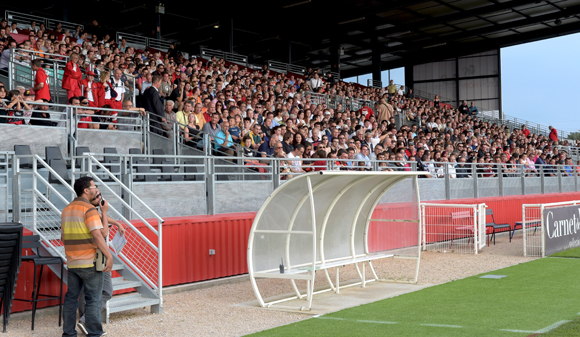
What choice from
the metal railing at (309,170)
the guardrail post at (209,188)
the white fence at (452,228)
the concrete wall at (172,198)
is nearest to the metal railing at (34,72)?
the metal railing at (309,170)

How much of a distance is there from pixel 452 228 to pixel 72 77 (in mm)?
9746

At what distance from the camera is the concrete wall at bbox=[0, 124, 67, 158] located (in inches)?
452

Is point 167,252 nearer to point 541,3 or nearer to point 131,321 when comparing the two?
point 131,321

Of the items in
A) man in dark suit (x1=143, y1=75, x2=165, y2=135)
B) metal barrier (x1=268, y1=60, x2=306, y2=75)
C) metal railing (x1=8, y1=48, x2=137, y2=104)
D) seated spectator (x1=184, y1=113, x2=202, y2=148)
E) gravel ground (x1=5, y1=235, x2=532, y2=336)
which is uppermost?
metal barrier (x1=268, y1=60, x2=306, y2=75)

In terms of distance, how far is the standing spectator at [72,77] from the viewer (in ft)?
45.9

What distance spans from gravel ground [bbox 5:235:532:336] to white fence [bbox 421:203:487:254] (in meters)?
1.99

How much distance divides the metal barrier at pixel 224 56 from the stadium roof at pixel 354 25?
1.12 metres

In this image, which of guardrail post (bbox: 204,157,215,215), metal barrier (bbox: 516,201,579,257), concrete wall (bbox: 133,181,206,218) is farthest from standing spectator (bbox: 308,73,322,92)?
concrete wall (bbox: 133,181,206,218)

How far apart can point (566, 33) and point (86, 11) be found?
3087cm

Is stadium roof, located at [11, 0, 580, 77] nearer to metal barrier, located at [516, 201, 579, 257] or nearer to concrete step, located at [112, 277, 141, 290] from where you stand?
metal barrier, located at [516, 201, 579, 257]

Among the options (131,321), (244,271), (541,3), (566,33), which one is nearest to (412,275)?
(244,271)

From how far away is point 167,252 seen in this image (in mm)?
9648

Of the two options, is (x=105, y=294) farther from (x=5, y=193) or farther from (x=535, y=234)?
(x=535, y=234)

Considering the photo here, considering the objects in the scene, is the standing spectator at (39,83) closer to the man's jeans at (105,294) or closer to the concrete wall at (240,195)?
the concrete wall at (240,195)
